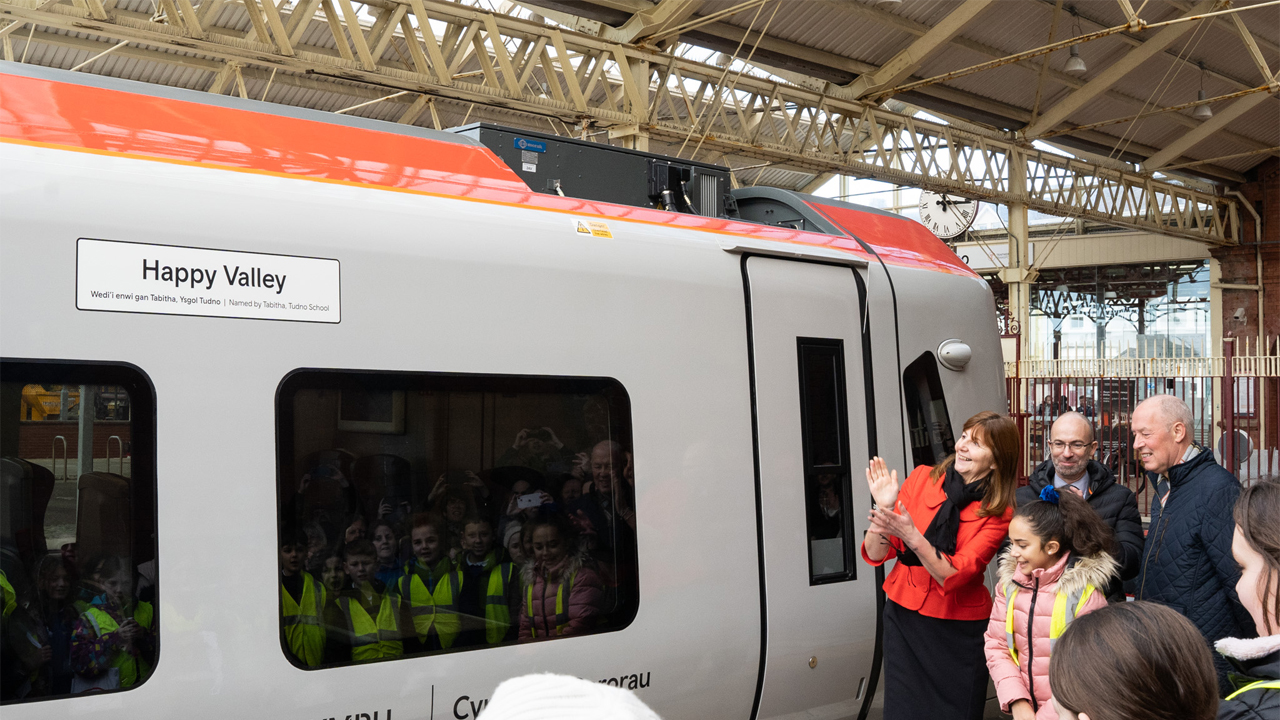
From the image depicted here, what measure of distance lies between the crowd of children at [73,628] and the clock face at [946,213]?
55.5ft

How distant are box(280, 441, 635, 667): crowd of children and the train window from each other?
849 millimetres

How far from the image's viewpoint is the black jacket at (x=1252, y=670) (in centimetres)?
176

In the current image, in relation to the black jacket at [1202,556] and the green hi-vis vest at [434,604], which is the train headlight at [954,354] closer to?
the black jacket at [1202,556]

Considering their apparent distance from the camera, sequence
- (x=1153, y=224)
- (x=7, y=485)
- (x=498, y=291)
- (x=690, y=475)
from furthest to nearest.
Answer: (x=1153, y=224) → (x=690, y=475) → (x=498, y=291) → (x=7, y=485)

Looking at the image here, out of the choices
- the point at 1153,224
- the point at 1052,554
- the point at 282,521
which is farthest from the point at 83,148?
the point at 1153,224

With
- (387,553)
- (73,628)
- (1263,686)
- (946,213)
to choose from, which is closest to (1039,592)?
(1263,686)

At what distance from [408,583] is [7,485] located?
3.27 feet

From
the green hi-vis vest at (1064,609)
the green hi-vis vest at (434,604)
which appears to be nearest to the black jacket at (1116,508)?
the green hi-vis vest at (1064,609)

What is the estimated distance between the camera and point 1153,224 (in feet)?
72.2

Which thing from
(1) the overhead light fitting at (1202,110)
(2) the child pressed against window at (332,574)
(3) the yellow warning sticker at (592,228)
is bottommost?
(2) the child pressed against window at (332,574)

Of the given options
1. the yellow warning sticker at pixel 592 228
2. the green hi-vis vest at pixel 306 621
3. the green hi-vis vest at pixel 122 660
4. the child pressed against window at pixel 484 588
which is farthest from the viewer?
the yellow warning sticker at pixel 592 228

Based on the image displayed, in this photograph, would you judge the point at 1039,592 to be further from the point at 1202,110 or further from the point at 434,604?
the point at 1202,110

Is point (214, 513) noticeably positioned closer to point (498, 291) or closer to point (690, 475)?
point (498, 291)

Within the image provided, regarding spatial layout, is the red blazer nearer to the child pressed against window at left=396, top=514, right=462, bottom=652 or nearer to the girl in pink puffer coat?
the girl in pink puffer coat
